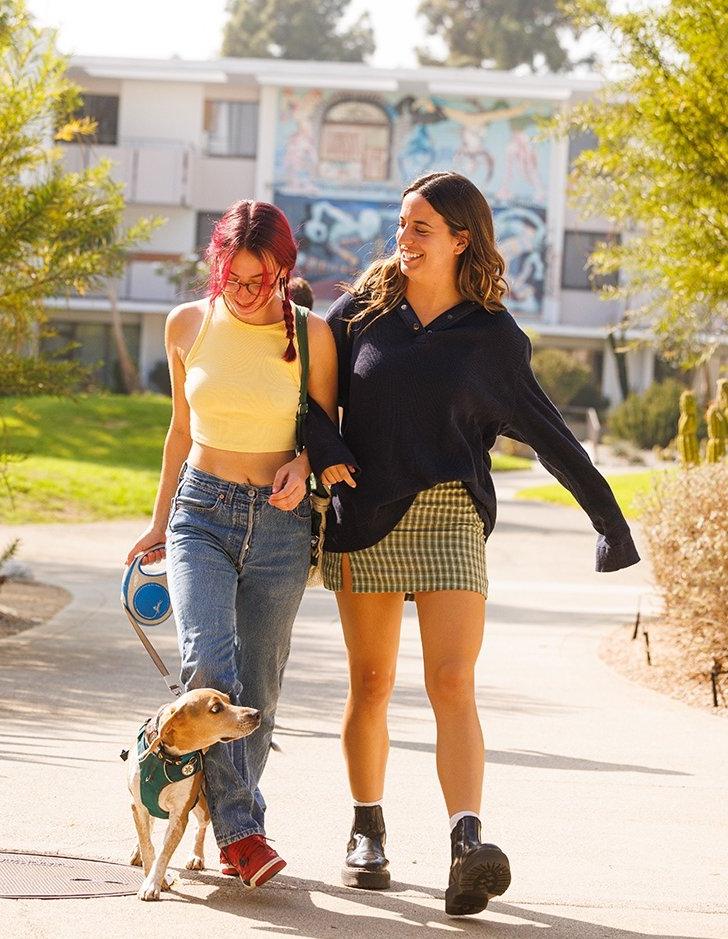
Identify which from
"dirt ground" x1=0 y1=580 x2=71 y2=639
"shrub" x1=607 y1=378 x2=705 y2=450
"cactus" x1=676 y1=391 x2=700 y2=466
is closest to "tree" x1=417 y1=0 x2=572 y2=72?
"shrub" x1=607 y1=378 x2=705 y2=450

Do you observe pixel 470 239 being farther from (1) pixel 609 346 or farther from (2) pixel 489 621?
(1) pixel 609 346

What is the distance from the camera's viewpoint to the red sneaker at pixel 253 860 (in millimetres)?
4461

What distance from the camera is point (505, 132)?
4344 centimetres

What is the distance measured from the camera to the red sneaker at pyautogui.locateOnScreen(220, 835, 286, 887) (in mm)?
4461

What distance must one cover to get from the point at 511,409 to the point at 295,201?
39.2 meters

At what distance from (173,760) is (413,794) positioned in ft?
6.40

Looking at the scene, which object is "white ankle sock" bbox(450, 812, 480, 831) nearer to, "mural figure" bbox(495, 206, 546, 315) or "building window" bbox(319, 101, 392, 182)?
"mural figure" bbox(495, 206, 546, 315)

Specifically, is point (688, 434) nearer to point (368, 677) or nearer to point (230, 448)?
point (368, 677)

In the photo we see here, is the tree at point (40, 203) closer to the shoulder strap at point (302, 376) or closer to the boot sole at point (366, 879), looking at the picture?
the shoulder strap at point (302, 376)

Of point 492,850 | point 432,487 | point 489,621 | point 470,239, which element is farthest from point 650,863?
point 489,621

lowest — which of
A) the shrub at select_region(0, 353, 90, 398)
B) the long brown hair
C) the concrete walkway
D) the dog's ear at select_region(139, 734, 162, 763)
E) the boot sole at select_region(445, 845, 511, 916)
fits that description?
the concrete walkway

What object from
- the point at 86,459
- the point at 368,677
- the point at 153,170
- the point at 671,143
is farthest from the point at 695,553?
the point at 153,170

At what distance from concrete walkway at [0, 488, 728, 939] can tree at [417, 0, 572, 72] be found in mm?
60088

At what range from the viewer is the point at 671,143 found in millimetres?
11859
